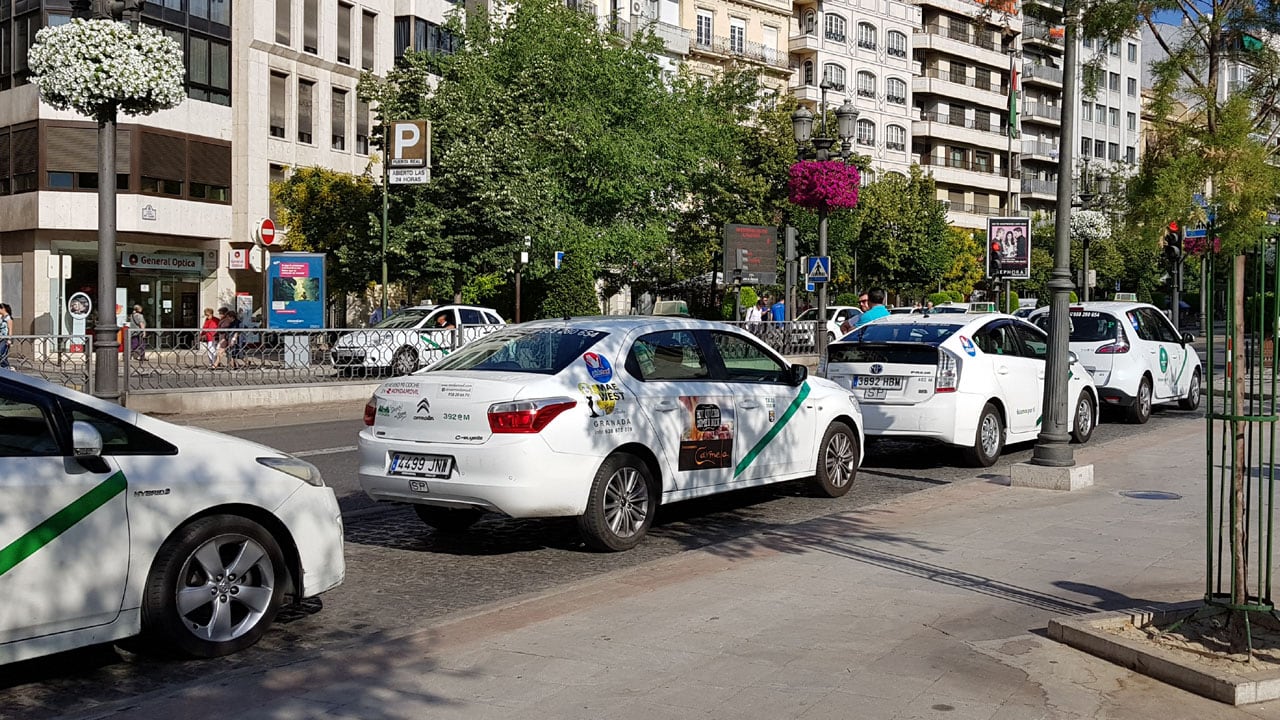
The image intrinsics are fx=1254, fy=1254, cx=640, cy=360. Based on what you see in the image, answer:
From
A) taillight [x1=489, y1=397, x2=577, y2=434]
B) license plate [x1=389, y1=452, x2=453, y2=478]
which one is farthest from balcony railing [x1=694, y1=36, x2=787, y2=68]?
taillight [x1=489, y1=397, x2=577, y2=434]

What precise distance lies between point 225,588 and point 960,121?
7708 cm

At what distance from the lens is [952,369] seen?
12.5m

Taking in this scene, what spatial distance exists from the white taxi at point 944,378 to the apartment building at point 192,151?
2783cm

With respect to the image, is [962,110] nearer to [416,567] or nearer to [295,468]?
[416,567]

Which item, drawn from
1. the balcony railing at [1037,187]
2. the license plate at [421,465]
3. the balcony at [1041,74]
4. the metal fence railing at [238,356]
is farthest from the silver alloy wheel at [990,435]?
the balcony at [1041,74]

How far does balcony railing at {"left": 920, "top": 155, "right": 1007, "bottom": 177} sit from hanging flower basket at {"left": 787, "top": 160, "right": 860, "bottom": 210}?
53477 mm

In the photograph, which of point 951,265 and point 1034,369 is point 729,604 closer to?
point 1034,369

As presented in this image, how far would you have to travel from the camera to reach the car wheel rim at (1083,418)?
14.7m

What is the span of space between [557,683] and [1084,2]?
7.38 metres

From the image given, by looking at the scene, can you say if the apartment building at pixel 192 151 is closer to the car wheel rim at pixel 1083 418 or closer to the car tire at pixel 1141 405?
the car tire at pixel 1141 405

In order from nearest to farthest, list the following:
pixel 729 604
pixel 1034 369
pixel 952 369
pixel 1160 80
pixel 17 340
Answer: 1. pixel 729 604
2. pixel 1160 80
3. pixel 952 369
4. pixel 1034 369
5. pixel 17 340

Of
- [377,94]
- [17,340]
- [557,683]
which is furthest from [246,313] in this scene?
[557,683]

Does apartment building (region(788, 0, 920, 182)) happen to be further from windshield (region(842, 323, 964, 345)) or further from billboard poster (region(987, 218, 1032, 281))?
windshield (region(842, 323, 964, 345))

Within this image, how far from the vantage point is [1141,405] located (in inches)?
680
